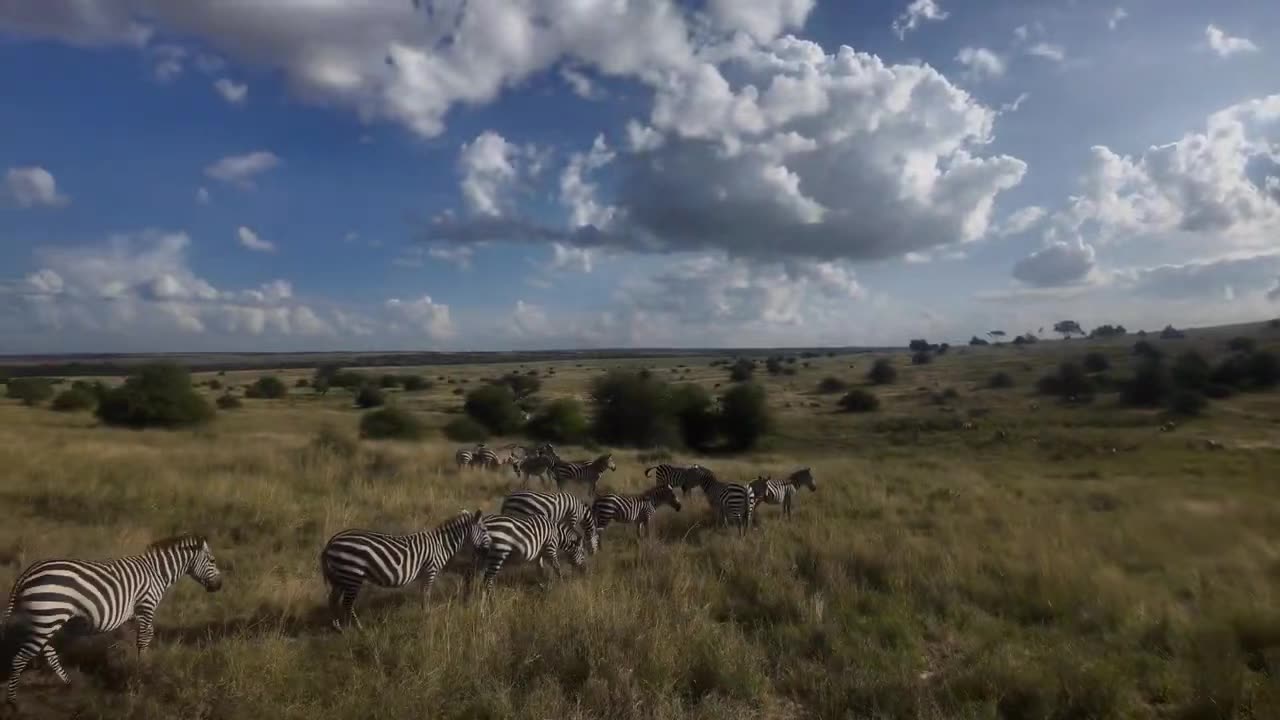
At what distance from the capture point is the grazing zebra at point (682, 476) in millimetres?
15742

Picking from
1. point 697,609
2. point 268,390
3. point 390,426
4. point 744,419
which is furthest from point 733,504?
point 268,390

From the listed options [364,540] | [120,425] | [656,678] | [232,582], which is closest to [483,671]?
[656,678]

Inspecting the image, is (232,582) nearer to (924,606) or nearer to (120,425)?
(924,606)

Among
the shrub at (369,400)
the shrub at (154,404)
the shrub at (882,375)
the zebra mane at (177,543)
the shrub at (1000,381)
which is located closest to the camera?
the zebra mane at (177,543)

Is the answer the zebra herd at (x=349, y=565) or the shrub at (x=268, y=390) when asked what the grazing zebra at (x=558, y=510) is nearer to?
the zebra herd at (x=349, y=565)

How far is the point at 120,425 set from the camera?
37531 millimetres

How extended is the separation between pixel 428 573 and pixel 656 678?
3372 mm

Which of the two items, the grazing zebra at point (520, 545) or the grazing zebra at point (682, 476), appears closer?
the grazing zebra at point (520, 545)

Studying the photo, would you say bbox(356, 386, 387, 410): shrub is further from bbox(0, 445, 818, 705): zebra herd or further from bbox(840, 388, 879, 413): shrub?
bbox(0, 445, 818, 705): zebra herd

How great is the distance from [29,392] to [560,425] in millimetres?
41580

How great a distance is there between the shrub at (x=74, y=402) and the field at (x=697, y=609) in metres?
35.0

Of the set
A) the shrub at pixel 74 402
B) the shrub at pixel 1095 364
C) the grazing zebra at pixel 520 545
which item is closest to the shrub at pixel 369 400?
the shrub at pixel 74 402

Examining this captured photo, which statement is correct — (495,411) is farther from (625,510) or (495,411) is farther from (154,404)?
(625,510)

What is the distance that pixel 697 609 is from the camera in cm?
738
